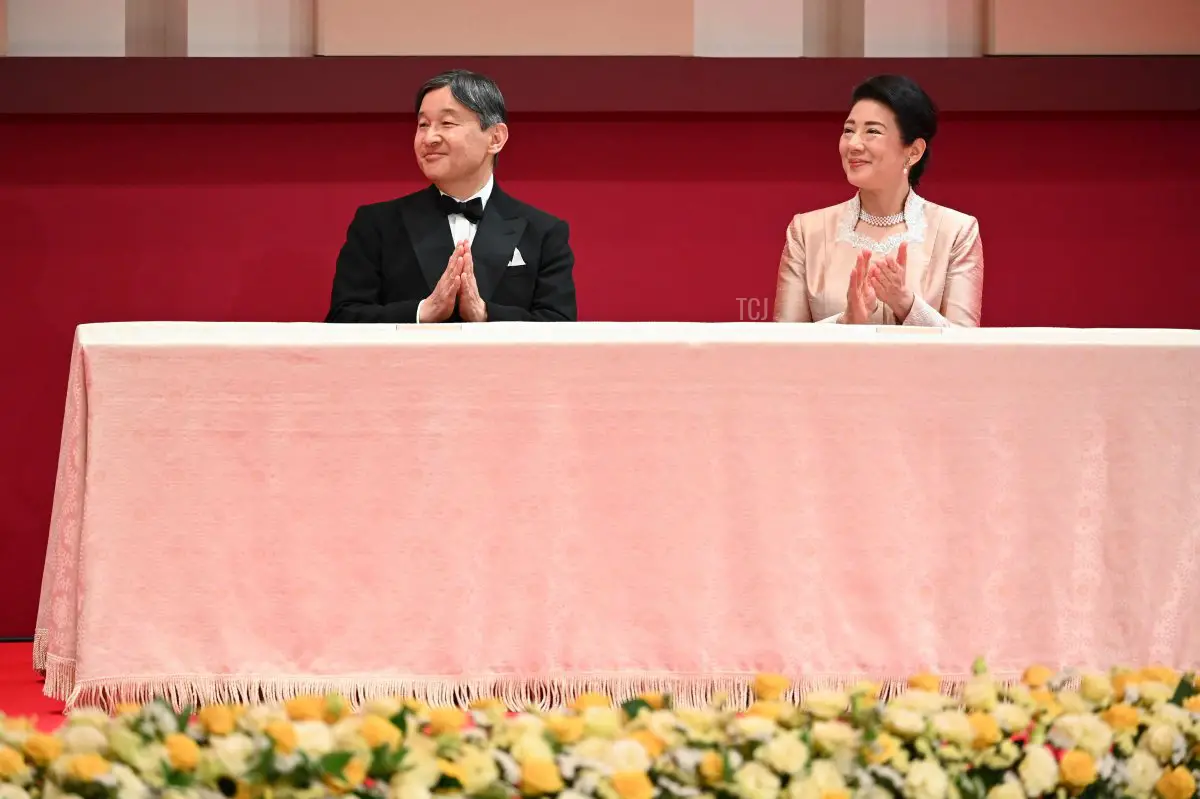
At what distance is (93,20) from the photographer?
12.5 ft

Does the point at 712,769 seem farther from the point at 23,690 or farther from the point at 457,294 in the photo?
the point at 23,690

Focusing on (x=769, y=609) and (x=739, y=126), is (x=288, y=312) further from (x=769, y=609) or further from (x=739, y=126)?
(x=769, y=609)

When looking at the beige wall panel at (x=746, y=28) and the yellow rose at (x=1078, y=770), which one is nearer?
the yellow rose at (x=1078, y=770)

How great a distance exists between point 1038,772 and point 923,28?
296cm

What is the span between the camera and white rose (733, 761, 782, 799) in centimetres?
143

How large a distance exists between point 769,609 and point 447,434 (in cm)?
63

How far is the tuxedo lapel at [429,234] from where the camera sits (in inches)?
128

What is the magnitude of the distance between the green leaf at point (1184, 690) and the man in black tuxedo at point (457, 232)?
1837mm

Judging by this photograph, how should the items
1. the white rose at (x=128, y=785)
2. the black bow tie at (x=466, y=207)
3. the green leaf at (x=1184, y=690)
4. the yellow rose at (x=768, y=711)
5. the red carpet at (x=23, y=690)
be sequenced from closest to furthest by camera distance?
the white rose at (x=128, y=785)
the yellow rose at (x=768, y=711)
the green leaf at (x=1184, y=690)
the red carpet at (x=23, y=690)
the black bow tie at (x=466, y=207)

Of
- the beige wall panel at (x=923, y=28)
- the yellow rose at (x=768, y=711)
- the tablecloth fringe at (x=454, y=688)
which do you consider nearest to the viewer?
the yellow rose at (x=768, y=711)

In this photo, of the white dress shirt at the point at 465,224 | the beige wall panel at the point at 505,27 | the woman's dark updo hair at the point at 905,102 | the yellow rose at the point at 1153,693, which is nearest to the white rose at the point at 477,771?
the yellow rose at the point at 1153,693

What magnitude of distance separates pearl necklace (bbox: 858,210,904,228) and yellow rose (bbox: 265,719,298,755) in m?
2.36

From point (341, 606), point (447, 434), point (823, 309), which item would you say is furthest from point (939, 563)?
point (823, 309)

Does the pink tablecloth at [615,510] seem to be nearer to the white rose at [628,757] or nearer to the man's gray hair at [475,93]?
the white rose at [628,757]
